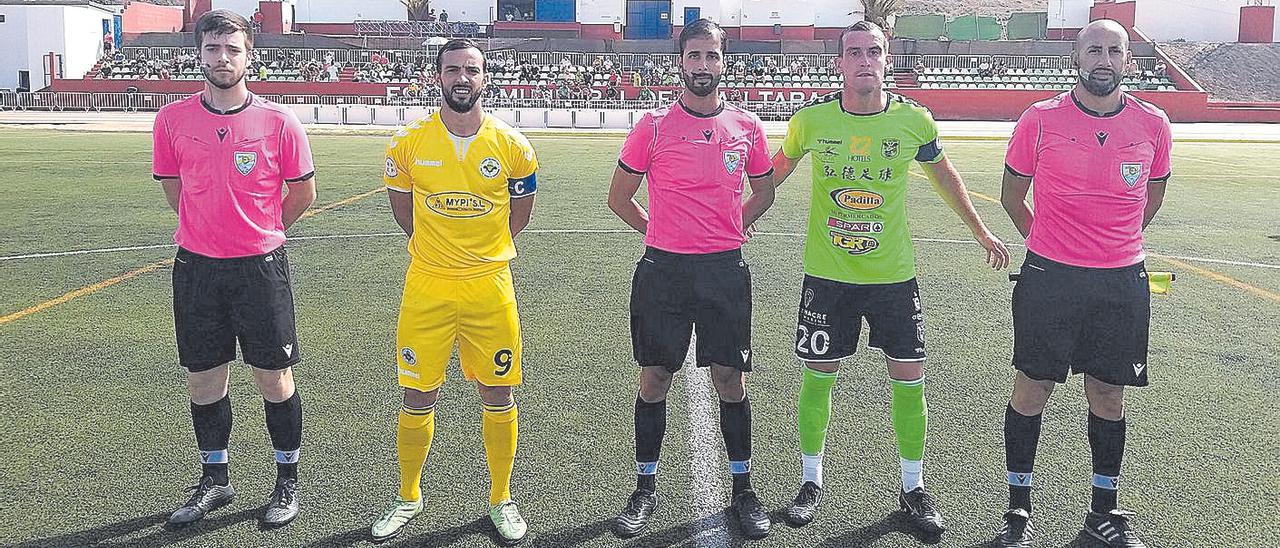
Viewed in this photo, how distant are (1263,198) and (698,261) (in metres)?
15.8

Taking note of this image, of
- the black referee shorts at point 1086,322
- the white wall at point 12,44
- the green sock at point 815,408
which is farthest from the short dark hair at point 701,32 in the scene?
the white wall at point 12,44

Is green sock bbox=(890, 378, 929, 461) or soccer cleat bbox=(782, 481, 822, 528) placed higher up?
green sock bbox=(890, 378, 929, 461)

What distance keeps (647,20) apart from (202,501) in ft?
228

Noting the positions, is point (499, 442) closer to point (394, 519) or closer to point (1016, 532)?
point (394, 519)

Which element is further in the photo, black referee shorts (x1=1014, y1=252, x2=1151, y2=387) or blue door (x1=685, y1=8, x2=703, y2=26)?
blue door (x1=685, y1=8, x2=703, y2=26)

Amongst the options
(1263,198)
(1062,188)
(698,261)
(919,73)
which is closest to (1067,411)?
(1062,188)

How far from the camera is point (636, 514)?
4.72 m

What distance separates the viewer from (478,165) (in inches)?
178

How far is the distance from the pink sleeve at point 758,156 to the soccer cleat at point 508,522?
1.80 meters

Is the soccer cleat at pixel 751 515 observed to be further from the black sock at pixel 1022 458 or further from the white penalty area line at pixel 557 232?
the white penalty area line at pixel 557 232

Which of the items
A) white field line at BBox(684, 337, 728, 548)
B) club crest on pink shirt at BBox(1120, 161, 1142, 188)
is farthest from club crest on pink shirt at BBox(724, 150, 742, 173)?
club crest on pink shirt at BBox(1120, 161, 1142, 188)

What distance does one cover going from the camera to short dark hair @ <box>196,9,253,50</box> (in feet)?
14.7

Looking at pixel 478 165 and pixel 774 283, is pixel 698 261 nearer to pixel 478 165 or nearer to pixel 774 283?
pixel 478 165

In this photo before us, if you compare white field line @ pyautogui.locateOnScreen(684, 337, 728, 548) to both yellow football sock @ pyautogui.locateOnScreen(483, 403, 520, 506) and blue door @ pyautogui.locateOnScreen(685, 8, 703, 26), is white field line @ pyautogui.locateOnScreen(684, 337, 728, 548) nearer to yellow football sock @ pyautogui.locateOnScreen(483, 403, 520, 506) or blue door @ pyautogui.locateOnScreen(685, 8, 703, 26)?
yellow football sock @ pyautogui.locateOnScreen(483, 403, 520, 506)
